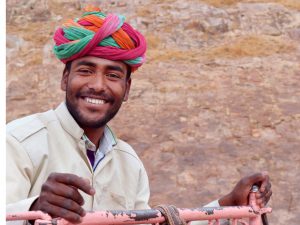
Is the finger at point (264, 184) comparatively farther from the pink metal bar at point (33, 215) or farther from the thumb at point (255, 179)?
the pink metal bar at point (33, 215)

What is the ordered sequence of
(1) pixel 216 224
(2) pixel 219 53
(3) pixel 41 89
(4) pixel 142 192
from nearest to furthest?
(1) pixel 216 224
(4) pixel 142 192
(3) pixel 41 89
(2) pixel 219 53

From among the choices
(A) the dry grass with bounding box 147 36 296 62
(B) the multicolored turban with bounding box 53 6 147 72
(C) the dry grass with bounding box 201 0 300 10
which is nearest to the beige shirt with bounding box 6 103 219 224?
(B) the multicolored turban with bounding box 53 6 147 72

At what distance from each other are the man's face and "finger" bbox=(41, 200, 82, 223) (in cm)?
63

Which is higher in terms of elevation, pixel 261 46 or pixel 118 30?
pixel 118 30

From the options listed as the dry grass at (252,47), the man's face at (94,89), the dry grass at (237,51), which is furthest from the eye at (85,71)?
the dry grass at (252,47)

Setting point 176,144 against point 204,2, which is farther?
point 204,2

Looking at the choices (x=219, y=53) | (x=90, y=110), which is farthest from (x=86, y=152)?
(x=219, y=53)

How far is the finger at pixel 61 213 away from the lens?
135 centimetres

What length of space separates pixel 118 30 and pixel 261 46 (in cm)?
558

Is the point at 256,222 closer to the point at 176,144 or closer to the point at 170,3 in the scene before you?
the point at 176,144

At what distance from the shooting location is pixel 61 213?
1.36m

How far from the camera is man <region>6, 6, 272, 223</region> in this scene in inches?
71.6

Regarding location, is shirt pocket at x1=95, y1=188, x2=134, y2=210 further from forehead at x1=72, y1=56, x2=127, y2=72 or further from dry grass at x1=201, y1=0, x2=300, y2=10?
dry grass at x1=201, y1=0, x2=300, y2=10

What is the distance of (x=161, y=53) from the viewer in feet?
24.3
